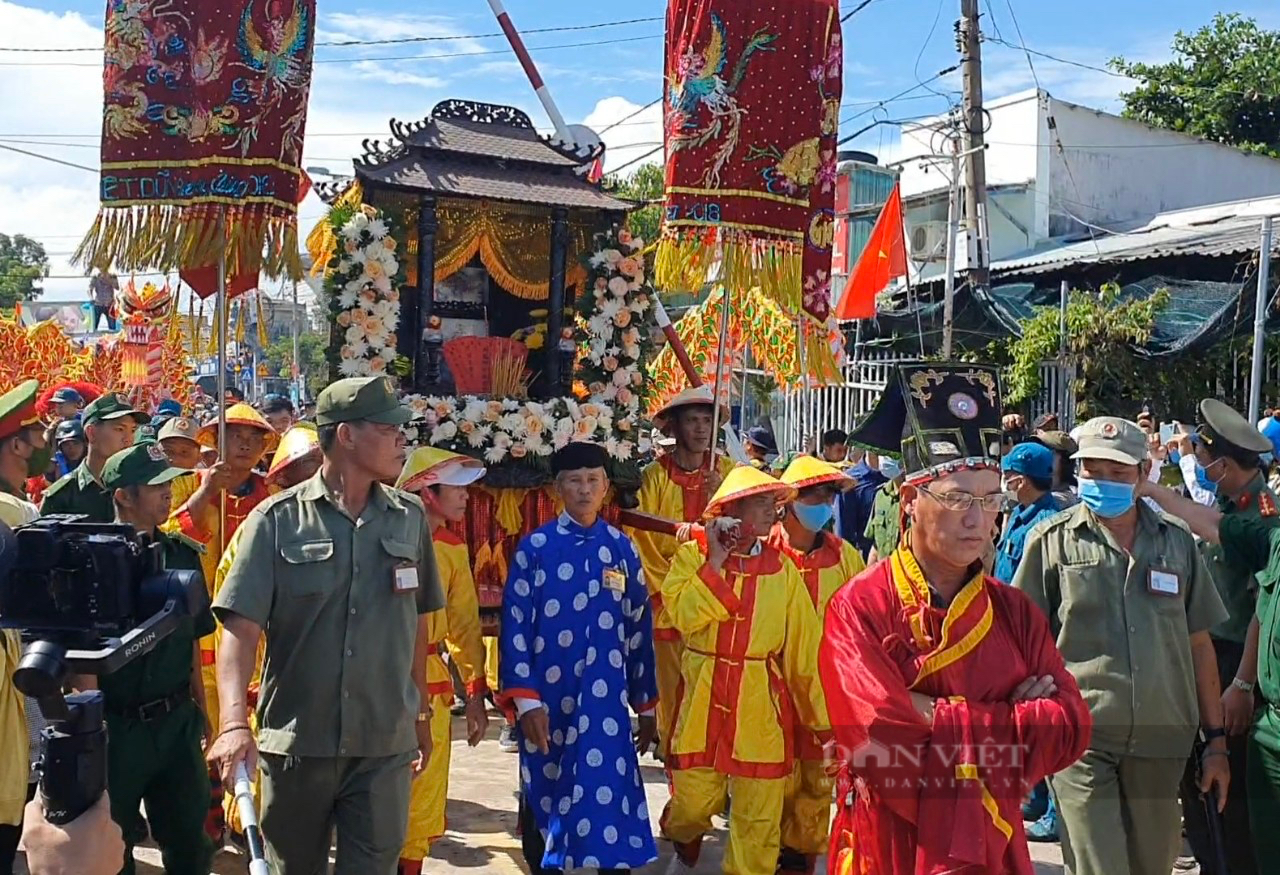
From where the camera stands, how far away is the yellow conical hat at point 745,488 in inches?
193

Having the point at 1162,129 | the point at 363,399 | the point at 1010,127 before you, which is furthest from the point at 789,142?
the point at 1162,129

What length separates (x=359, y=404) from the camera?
12.2ft

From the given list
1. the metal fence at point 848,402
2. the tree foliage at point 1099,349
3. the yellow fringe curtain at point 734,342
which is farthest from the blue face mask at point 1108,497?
the tree foliage at point 1099,349

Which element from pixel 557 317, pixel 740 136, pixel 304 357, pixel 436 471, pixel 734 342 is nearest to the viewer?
pixel 436 471

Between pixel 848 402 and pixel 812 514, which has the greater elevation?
pixel 848 402

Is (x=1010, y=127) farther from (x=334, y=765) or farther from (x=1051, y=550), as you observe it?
(x=334, y=765)

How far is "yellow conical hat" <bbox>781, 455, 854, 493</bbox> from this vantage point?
5.30 metres

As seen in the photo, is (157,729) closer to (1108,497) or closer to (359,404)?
(359,404)

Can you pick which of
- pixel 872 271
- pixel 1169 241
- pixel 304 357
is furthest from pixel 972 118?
pixel 304 357

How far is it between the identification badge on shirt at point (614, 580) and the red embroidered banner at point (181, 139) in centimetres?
227

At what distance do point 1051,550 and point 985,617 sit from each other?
4.93ft

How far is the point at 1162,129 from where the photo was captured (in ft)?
74.8

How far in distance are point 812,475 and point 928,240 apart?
16852mm

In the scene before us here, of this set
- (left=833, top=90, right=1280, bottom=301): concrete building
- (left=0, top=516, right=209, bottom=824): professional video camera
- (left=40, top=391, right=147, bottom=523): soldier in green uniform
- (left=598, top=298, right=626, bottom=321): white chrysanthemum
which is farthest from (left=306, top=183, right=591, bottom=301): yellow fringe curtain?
(left=833, top=90, right=1280, bottom=301): concrete building
